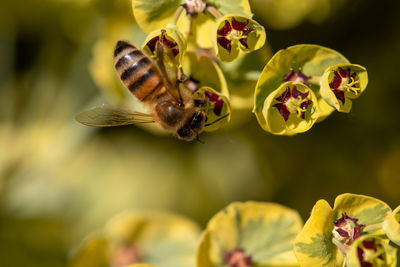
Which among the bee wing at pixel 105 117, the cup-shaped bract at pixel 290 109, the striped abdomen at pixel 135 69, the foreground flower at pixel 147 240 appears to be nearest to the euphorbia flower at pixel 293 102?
the cup-shaped bract at pixel 290 109

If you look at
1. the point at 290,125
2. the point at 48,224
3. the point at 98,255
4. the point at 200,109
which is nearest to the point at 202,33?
the point at 200,109

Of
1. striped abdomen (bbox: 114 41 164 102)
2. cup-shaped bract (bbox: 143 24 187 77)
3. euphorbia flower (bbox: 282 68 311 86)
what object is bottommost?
euphorbia flower (bbox: 282 68 311 86)

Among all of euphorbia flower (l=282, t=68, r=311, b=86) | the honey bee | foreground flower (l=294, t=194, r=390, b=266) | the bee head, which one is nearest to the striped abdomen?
the honey bee

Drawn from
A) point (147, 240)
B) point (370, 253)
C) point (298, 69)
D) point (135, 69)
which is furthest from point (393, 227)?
point (147, 240)

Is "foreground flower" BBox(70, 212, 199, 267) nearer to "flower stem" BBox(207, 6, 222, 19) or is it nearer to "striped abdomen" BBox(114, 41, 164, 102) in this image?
"striped abdomen" BBox(114, 41, 164, 102)

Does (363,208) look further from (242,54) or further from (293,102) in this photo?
(242,54)

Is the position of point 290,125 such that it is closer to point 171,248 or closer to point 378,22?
point 171,248

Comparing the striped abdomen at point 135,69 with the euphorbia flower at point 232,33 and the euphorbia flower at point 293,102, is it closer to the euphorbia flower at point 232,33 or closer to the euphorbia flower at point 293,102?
the euphorbia flower at point 232,33
